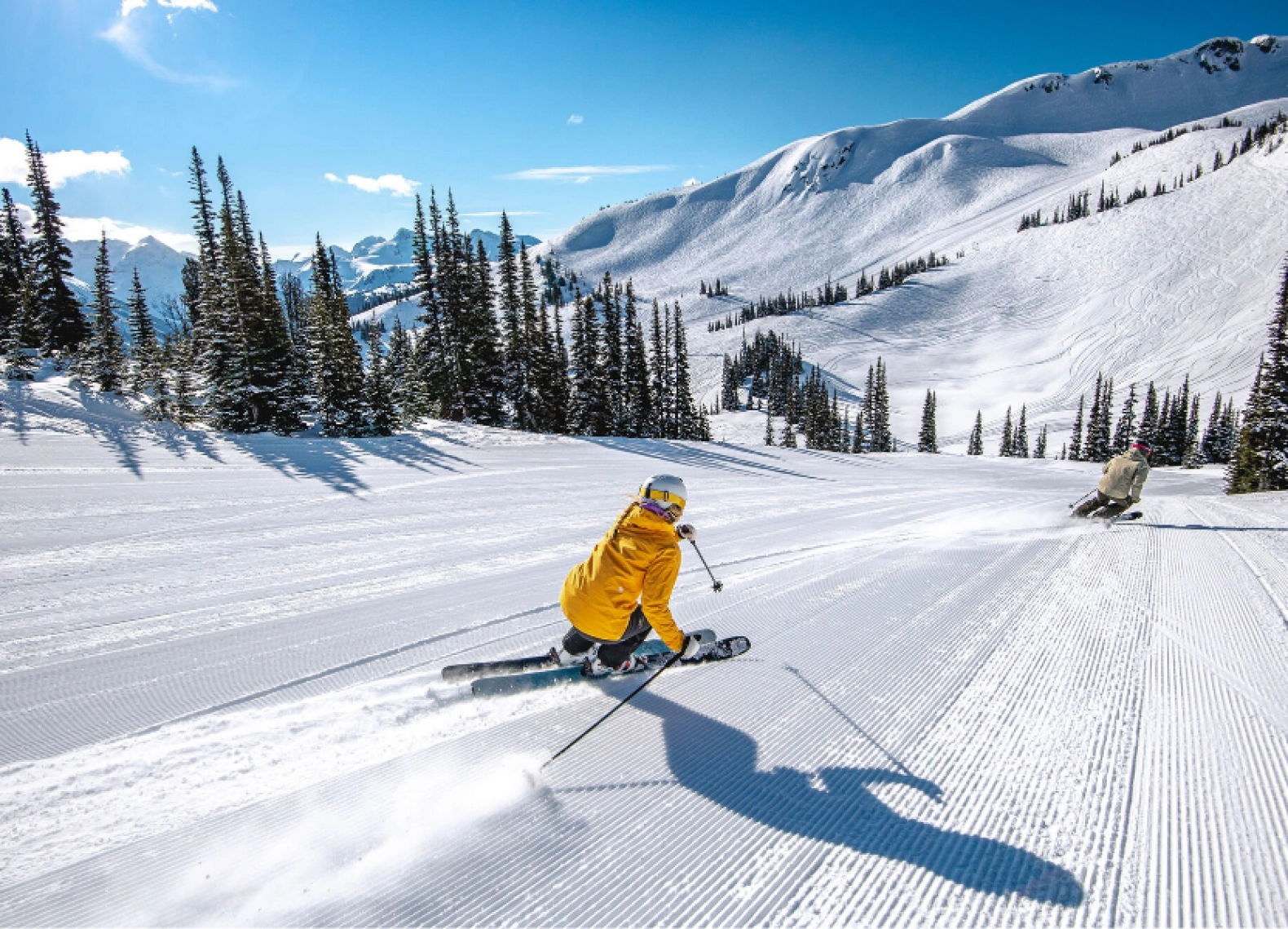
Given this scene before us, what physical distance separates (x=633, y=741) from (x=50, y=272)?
141 feet

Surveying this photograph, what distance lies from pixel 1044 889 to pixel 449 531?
7950mm

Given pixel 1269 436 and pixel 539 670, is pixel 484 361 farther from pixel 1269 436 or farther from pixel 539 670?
pixel 1269 436

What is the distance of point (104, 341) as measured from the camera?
28.5m

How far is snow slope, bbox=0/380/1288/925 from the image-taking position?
8.51ft

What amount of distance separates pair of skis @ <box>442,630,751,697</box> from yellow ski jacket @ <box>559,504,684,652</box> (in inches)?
18.5

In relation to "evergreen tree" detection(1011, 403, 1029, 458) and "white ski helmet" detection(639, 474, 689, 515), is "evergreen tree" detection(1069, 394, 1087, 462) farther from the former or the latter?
"white ski helmet" detection(639, 474, 689, 515)

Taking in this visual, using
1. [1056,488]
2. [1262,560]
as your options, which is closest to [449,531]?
[1262,560]


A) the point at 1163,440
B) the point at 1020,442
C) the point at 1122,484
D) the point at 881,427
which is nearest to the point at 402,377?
the point at 1122,484

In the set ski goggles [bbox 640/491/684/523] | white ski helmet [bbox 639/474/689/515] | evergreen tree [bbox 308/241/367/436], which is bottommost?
ski goggles [bbox 640/491/684/523]

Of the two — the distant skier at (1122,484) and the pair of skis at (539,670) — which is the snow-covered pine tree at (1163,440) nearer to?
the distant skier at (1122,484)

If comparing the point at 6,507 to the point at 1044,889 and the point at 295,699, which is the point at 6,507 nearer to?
the point at 295,699

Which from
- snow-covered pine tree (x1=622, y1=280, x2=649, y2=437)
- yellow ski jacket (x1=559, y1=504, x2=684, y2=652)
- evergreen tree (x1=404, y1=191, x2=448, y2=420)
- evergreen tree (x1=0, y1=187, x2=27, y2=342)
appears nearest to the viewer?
yellow ski jacket (x1=559, y1=504, x2=684, y2=652)

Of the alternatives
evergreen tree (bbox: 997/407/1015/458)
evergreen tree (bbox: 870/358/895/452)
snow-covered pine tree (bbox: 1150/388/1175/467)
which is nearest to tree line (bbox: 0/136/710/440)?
evergreen tree (bbox: 870/358/895/452)

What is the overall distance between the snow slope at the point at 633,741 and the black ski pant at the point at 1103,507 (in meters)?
2.10
